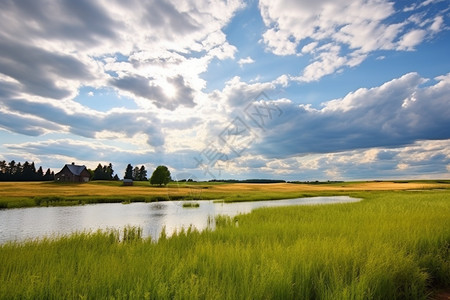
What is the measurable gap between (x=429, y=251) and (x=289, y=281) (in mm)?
5871

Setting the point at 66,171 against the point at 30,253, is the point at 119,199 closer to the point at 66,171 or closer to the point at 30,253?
the point at 30,253

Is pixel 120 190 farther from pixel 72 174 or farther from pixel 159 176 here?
pixel 72 174

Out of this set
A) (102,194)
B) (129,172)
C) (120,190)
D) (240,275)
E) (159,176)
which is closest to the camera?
(240,275)

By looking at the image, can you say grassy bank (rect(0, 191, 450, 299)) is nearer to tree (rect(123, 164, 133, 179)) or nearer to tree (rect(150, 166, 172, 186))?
tree (rect(150, 166, 172, 186))

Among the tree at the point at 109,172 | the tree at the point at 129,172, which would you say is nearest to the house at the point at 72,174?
the tree at the point at 109,172

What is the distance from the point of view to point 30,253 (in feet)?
24.8

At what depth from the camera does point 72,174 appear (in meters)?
91.9

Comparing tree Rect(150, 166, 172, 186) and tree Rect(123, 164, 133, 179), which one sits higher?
tree Rect(123, 164, 133, 179)

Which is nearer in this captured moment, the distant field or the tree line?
the distant field

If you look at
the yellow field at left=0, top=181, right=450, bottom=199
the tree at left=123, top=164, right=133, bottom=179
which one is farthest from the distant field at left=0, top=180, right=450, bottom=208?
the tree at left=123, top=164, right=133, bottom=179

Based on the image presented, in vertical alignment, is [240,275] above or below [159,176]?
below

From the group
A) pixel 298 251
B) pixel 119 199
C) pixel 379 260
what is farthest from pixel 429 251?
pixel 119 199

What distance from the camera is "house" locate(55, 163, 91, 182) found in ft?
302

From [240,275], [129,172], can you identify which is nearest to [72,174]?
[129,172]
